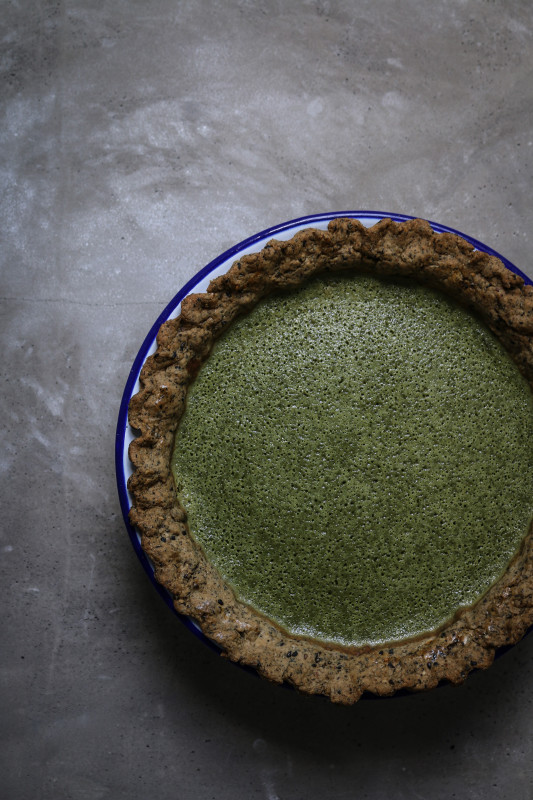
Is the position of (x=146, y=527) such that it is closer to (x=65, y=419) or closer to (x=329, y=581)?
(x=329, y=581)

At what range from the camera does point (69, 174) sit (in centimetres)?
185

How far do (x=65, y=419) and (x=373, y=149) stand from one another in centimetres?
110

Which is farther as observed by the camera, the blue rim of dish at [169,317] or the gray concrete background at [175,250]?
the gray concrete background at [175,250]

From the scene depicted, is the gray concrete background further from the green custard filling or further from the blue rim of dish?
the green custard filling

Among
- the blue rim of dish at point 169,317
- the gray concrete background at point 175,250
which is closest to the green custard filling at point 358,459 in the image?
the blue rim of dish at point 169,317

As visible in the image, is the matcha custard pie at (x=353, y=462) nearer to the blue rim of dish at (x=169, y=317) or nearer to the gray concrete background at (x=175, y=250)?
the blue rim of dish at (x=169, y=317)

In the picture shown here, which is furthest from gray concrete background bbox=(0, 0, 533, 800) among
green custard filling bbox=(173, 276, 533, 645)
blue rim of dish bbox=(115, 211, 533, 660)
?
green custard filling bbox=(173, 276, 533, 645)

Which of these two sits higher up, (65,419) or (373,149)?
(373,149)

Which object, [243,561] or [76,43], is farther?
[76,43]

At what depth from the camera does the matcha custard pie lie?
1464mm

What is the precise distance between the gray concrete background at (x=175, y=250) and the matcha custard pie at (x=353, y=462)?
414mm

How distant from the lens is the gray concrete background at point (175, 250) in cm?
181

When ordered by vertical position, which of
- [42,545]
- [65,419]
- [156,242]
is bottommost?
[42,545]

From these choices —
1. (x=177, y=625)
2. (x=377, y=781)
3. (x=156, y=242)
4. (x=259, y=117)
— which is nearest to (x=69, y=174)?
(x=156, y=242)
